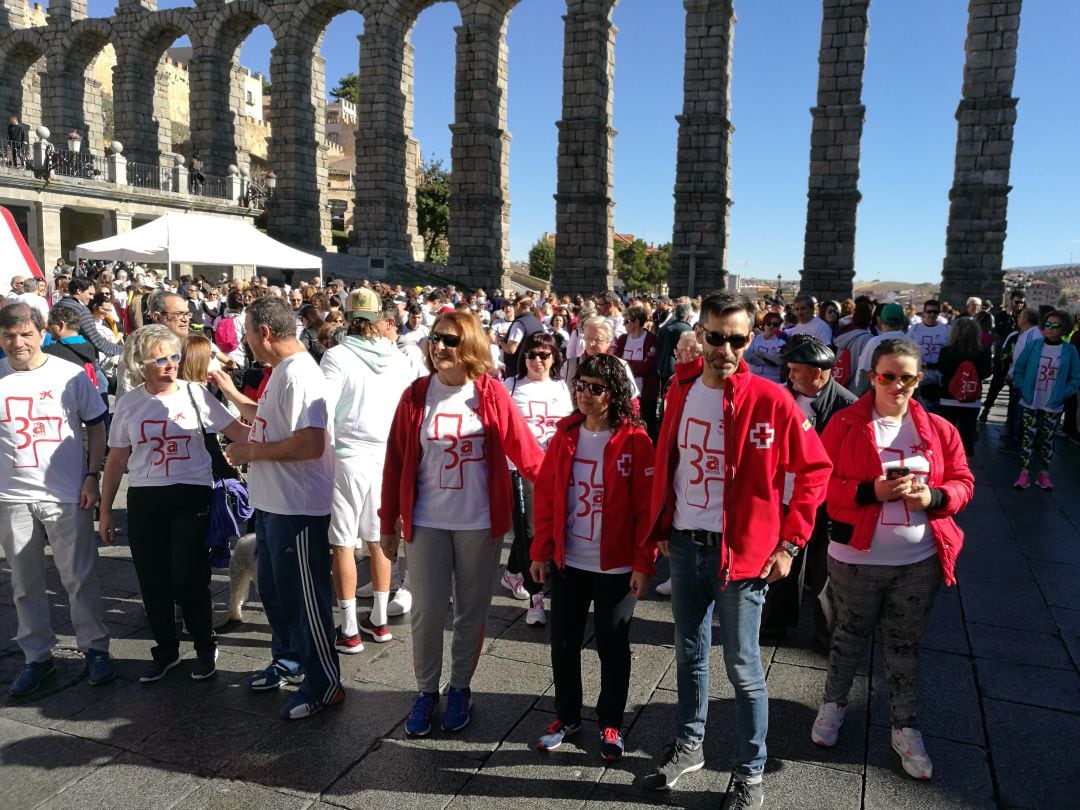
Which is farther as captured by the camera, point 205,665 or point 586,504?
point 205,665

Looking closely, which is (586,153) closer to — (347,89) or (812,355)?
(812,355)

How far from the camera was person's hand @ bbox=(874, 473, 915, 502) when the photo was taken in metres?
2.99

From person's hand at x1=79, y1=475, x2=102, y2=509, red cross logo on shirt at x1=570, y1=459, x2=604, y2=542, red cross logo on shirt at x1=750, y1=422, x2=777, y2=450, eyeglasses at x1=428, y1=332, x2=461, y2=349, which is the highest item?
eyeglasses at x1=428, y1=332, x2=461, y2=349

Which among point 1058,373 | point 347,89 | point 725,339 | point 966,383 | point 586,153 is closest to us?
point 725,339

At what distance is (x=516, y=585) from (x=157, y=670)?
7.03 ft

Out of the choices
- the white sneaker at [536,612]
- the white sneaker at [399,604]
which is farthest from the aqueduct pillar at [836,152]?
the white sneaker at [399,604]

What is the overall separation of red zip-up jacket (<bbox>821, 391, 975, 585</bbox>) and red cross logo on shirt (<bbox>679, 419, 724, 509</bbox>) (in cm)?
62

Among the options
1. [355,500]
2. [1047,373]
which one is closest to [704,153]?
[1047,373]

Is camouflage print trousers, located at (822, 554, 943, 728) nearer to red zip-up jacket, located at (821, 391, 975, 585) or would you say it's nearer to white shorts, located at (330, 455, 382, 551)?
red zip-up jacket, located at (821, 391, 975, 585)

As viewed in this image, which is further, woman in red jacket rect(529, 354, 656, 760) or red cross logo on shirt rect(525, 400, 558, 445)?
red cross logo on shirt rect(525, 400, 558, 445)

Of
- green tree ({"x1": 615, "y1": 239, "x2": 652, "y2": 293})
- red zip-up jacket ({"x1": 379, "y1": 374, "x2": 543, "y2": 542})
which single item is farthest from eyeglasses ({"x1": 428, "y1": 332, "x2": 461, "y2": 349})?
green tree ({"x1": 615, "y1": 239, "x2": 652, "y2": 293})

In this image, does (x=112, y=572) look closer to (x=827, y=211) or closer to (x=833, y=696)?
(x=833, y=696)

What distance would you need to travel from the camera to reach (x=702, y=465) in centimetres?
289

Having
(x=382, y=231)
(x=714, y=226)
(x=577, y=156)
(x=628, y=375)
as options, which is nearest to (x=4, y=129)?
(x=382, y=231)
